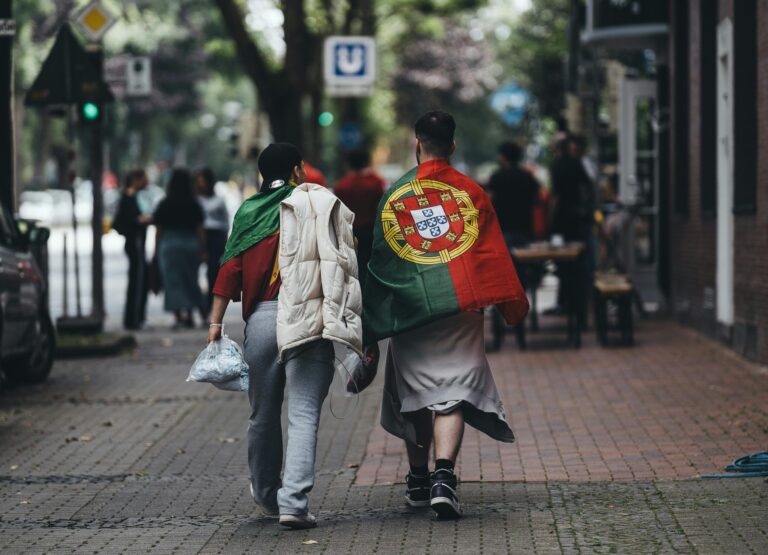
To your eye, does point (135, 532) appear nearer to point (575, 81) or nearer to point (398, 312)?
point (398, 312)

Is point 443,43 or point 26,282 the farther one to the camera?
point 443,43

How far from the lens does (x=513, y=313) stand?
7.47 m

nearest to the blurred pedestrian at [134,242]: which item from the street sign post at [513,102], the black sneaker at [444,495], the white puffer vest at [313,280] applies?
the white puffer vest at [313,280]

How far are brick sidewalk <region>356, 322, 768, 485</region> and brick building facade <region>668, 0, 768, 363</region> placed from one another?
0.55 metres

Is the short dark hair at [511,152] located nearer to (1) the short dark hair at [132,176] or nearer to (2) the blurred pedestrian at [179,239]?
(2) the blurred pedestrian at [179,239]

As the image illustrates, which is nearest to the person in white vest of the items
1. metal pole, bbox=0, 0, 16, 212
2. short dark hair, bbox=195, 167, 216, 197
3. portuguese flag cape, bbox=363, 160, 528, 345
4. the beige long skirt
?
portuguese flag cape, bbox=363, 160, 528, 345

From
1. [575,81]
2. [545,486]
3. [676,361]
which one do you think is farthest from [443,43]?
[545,486]

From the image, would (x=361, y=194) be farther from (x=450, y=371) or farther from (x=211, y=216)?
(x=450, y=371)

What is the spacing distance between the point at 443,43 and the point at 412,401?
61881 mm

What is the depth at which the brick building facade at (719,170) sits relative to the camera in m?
13.1

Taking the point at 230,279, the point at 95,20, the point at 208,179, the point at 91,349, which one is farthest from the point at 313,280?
the point at 208,179

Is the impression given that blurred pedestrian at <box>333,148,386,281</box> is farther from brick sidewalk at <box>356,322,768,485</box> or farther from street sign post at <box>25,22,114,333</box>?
street sign post at <box>25,22,114,333</box>

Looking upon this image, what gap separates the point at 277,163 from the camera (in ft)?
24.0

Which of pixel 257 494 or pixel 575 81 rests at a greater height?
pixel 575 81
